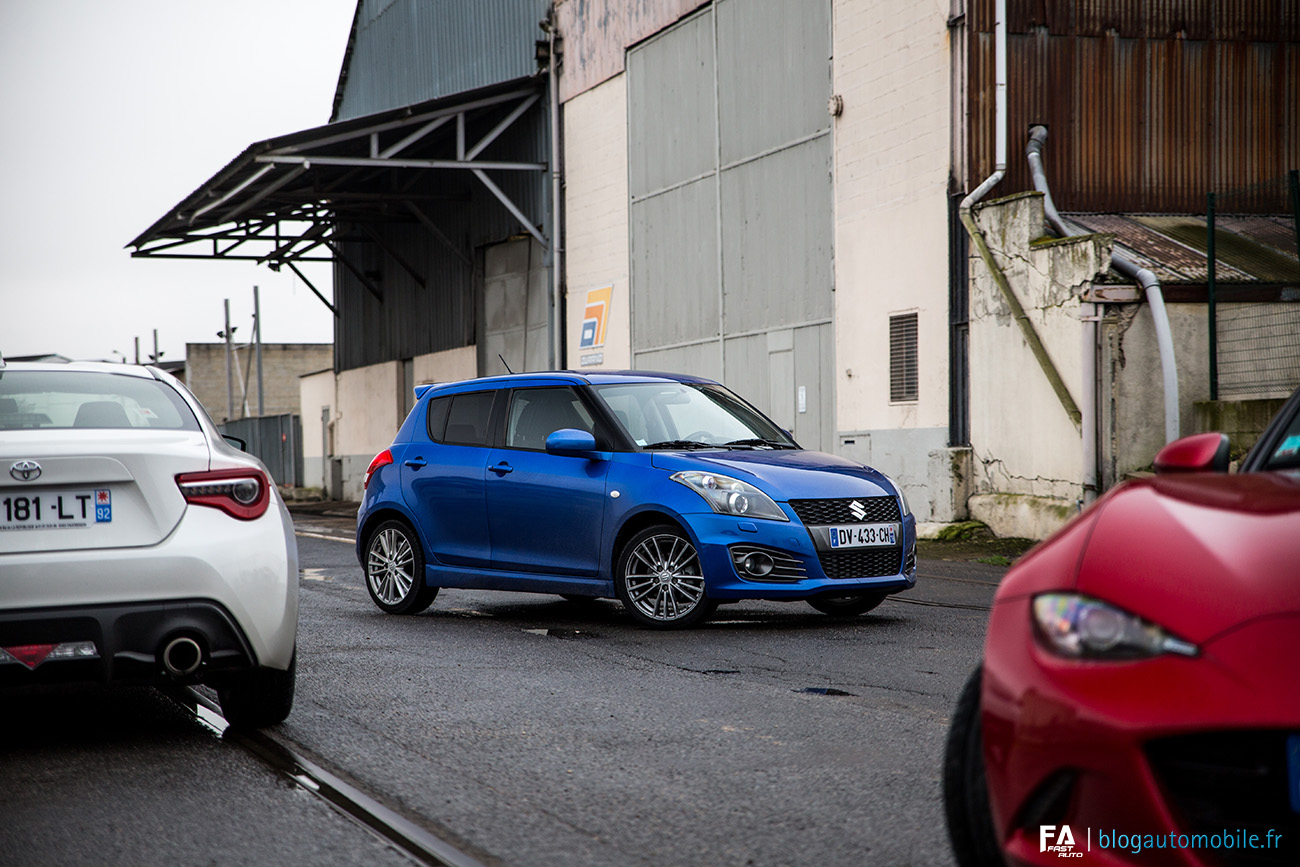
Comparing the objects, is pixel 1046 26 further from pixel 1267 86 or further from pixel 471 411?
pixel 471 411

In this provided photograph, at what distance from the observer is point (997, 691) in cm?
277

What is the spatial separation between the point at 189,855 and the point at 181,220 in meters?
27.6

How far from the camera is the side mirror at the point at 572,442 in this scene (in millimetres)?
8922

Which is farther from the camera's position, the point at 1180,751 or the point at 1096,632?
the point at 1096,632

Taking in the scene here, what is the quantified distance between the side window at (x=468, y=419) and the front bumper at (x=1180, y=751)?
7417mm

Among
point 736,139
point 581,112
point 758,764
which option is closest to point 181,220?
point 581,112

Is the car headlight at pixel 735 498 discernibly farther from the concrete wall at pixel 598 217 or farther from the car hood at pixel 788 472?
the concrete wall at pixel 598 217

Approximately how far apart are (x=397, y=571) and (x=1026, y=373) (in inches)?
315

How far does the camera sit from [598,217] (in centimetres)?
2592

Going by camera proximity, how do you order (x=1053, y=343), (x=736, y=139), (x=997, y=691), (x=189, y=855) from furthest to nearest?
1. (x=736, y=139)
2. (x=1053, y=343)
3. (x=189, y=855)
4. (x=997, y=691)

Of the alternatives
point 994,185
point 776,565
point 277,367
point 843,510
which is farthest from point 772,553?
point 277,367

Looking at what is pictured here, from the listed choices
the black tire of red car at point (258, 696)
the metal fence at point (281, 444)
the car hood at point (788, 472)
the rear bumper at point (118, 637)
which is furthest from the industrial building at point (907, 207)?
the metal fence at point (281, 444)

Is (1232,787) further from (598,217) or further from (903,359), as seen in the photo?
(598,217)

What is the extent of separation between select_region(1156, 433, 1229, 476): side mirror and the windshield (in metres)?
5.64
